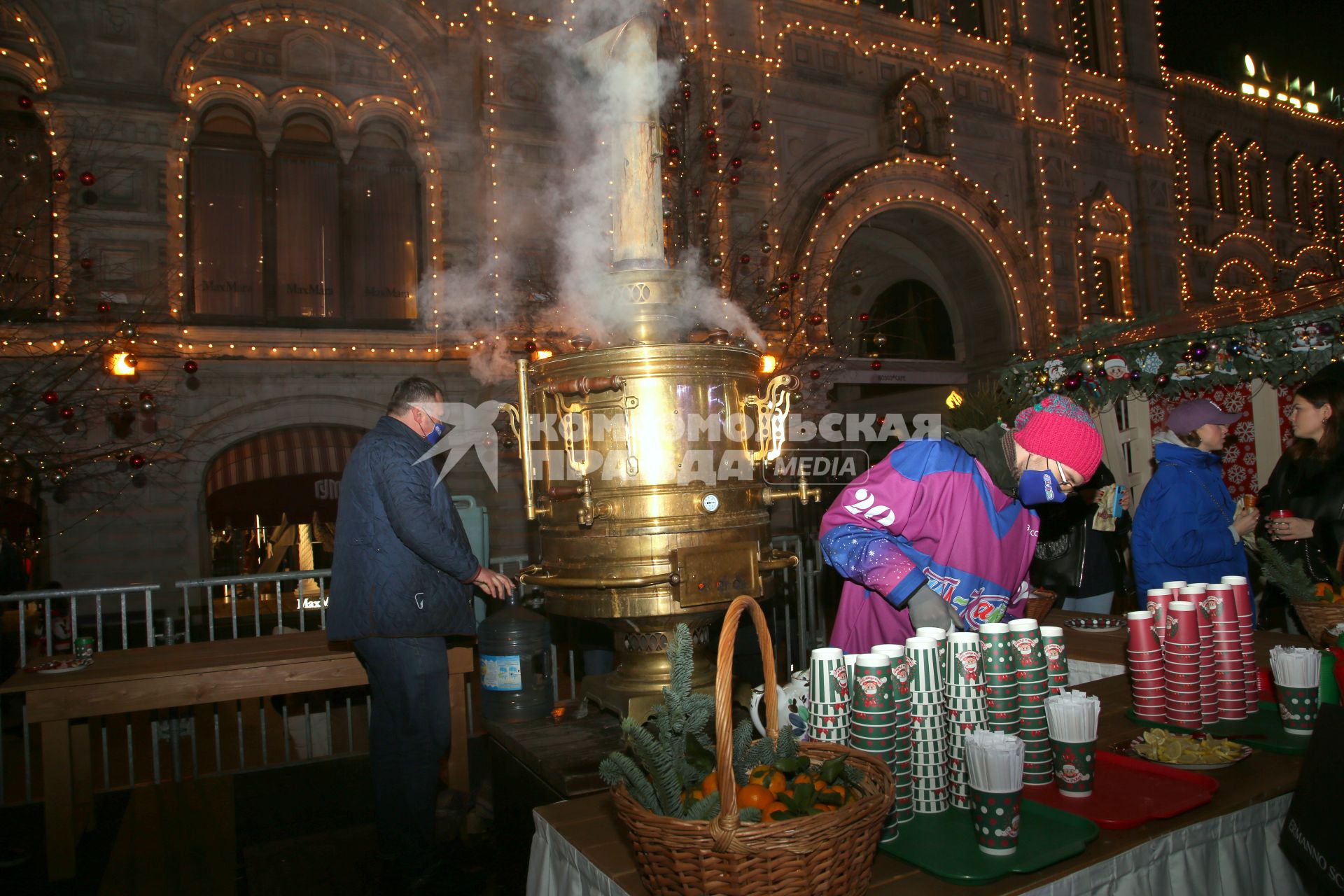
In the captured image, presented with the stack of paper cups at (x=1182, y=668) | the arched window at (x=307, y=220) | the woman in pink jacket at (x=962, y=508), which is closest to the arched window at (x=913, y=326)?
the arched window at (x=307, y=220)

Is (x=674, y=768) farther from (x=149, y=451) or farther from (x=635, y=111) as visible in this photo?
(x=149, y=451)

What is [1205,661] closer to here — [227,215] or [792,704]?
[792,704]

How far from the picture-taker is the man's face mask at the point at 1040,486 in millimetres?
3082

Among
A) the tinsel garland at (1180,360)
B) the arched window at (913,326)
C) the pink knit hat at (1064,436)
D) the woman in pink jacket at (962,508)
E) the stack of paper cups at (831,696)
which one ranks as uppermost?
the arched window at (913,326)

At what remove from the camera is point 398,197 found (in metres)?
11.3

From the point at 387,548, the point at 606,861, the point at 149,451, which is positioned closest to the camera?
the point at 606,861

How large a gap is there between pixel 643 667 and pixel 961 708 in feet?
8.58

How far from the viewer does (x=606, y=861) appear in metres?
1.97

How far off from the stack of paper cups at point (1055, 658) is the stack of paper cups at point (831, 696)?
0.52 meters

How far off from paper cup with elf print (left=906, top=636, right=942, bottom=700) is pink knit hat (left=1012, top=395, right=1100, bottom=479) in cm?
120

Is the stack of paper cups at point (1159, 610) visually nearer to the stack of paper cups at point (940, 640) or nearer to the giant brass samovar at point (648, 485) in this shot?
the stack of paper cups at point (940, 640)

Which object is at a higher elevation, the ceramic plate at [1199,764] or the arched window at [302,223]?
the arched window at [302,223]

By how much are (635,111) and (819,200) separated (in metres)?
8.73

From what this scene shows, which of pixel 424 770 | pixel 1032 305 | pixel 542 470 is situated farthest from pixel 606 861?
pixel 1032 305
